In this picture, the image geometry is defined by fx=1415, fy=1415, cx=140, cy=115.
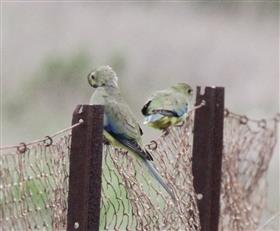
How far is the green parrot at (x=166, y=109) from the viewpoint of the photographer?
795 cm

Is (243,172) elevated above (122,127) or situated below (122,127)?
above

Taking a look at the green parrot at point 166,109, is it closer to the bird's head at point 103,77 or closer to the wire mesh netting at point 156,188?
the wire mesh netting at point 156,188

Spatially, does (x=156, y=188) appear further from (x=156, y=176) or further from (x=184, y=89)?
(x=184, y=89)

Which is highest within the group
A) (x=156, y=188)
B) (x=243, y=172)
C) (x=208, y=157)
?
(x=243, y=172)

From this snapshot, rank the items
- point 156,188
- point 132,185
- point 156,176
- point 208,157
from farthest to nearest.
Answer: point 208,157, point 156,188, point 156,176, point 132,185

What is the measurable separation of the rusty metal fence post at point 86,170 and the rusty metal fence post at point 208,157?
148 centimetres

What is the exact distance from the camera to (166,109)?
8.09m

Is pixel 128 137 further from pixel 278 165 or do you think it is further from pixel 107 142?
pixel 278 165

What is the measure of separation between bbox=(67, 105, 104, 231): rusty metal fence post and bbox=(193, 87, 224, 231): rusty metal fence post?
58.1 inches

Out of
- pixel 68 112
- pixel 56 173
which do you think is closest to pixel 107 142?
pixel 56 173

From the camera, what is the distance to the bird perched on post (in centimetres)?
688

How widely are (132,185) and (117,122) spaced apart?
1.71ft

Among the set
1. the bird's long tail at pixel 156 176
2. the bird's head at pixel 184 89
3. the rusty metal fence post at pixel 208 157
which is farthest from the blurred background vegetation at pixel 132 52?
the bird's long tail at pixel 156 176

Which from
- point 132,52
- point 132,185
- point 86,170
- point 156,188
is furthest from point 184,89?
point 132,52
